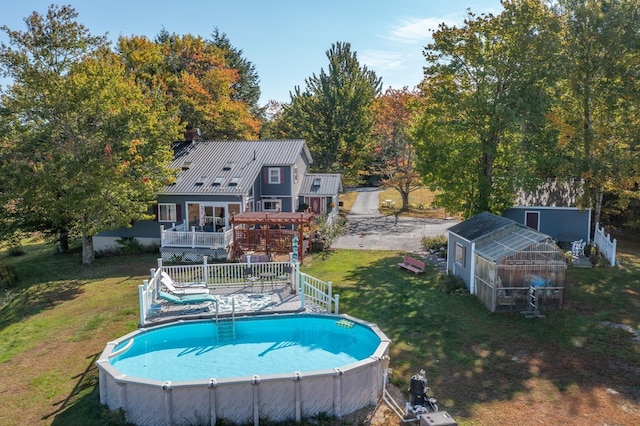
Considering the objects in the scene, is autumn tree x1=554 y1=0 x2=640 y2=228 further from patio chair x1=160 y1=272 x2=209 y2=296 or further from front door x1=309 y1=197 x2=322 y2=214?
patio chair x1=160 y1=272 x2=209 y2=296

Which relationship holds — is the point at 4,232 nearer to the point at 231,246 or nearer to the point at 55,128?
the point at 55,128

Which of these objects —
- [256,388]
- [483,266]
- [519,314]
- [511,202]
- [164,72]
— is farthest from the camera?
[164,72]

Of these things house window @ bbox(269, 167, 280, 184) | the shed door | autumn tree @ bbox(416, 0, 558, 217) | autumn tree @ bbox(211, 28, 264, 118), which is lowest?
the shed door

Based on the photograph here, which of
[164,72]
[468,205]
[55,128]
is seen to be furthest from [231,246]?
[164,72]

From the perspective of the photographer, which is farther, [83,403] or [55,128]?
[55,128]

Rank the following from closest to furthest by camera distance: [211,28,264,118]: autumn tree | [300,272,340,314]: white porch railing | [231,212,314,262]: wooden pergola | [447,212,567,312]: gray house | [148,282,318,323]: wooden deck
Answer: [148,282,318,323]: wooden deck
[300,272,340,314]: white porch railing
[447,212,567,312]: gray house
[231,212,314,262]: wooden pergola
[211,28,264,118]: autumn tree

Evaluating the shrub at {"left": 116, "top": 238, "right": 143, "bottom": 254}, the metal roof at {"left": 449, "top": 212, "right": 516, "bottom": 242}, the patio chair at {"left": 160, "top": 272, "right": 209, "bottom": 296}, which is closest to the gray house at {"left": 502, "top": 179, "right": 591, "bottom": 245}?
the metal roof at {"left": 449, "top": 212, "right": 516, "bottom": 242}

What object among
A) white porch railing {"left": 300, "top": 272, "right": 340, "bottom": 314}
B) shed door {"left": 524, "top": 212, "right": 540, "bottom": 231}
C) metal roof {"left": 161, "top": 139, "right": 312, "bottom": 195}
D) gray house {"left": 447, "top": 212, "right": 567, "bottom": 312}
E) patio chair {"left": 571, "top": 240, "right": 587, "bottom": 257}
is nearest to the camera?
white porch railing {"left": 300, "top": 272, "right": 340, "bottom": 314}
